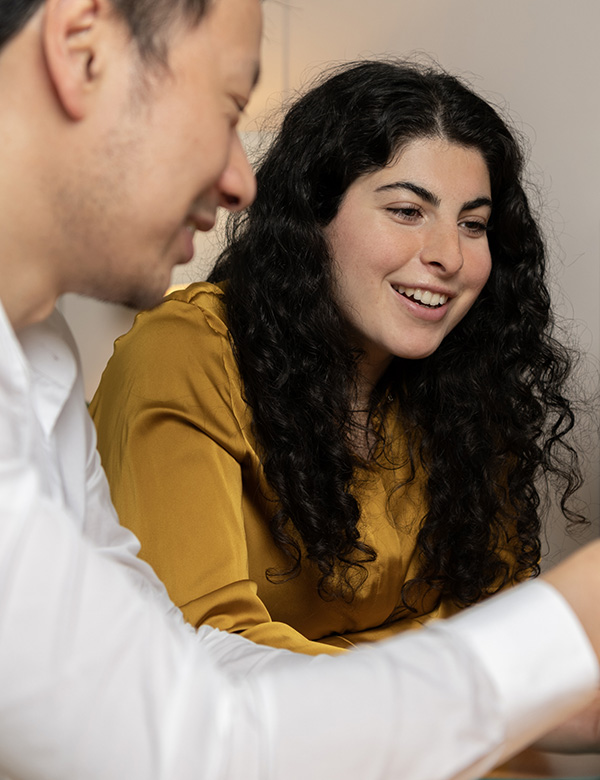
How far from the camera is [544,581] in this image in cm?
61

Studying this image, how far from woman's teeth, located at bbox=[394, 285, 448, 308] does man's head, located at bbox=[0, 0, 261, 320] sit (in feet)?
2.27

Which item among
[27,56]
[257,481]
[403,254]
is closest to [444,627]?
[27,56]

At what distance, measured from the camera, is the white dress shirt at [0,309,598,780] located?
50 cm

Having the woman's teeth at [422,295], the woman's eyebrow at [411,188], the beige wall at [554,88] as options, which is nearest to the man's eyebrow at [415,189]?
the woman's eyebrow at [411,188]

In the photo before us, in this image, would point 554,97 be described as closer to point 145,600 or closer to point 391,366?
point 391,366

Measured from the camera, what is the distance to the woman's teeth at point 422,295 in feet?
4.38

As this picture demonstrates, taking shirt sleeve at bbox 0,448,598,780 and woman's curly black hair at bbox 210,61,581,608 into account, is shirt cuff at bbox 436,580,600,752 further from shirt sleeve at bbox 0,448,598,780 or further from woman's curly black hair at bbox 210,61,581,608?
woman's curly black hair at bbox 210,61,581,608

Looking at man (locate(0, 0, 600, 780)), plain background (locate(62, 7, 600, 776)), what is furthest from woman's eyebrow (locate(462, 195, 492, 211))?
man (locate(0, 0, 600, 780))

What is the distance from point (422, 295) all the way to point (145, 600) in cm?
88

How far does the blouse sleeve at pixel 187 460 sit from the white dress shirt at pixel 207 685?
0.55 m

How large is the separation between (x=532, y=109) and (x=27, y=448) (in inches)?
67.0

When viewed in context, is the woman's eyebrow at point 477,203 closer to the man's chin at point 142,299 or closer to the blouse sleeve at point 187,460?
the blouse sleeve at point 187,460

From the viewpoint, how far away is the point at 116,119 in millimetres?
599

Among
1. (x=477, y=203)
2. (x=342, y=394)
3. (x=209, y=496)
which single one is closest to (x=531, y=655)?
(x=209, y=496)
